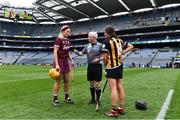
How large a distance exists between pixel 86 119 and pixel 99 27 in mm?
81913

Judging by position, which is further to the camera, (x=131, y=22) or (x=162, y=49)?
(x=131, y=22)

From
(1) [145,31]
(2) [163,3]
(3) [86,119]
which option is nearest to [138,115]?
(3) [86,119]

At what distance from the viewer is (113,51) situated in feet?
23.8

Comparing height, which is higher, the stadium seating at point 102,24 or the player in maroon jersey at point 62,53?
the stadium seating at point 102,24

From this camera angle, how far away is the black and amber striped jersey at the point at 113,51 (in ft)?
23.8

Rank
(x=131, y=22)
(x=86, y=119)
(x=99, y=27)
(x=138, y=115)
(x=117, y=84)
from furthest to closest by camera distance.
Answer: (x=99, y=27) < (x=131, y=22) < (x=117, y=84) < (x=138, y=115) < (x=86, y=119)

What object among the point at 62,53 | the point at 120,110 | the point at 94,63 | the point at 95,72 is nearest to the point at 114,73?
the point at 120,110

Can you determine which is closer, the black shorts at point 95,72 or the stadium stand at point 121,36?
the black shorts at point 95,72

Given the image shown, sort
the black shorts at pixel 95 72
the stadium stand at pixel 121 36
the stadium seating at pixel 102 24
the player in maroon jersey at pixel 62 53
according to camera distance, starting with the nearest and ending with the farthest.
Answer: the player in maroon jersey at pixel 62 53
the black shorts at pixel 95 72
the stadium stand at pixel 121 36
the stadium seating at pixel 102 24

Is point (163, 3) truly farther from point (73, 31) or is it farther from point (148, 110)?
point (148, 110)

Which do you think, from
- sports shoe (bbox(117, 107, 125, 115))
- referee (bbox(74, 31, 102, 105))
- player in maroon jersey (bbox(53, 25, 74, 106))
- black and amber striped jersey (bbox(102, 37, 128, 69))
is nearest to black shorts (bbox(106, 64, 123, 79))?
black and amber striped jersey (bbox(102, 37, 128, 69))

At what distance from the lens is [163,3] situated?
69.7m

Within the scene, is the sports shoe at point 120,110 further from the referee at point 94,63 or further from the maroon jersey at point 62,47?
the maroon jersey at point 62,47

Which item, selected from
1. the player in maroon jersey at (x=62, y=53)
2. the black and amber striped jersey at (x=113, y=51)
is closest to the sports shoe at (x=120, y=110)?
the black and amber striped jersey at (x=113, y=51)
